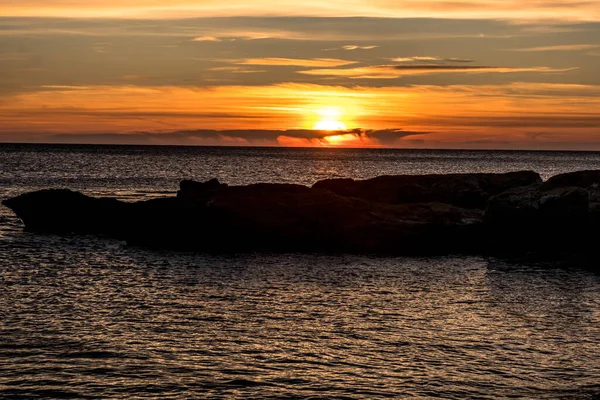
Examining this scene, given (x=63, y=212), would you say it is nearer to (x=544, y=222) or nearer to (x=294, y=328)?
(x=544, y=222)

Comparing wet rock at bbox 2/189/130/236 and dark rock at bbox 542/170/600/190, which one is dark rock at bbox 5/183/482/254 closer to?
wet rock at bbox 2/189/130/236

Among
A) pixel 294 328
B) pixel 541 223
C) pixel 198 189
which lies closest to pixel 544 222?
pixel 541 223

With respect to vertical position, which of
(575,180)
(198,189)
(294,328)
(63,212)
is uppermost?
(575,180)

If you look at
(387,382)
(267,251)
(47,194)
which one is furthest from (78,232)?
(387,382)

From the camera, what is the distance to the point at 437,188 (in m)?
62.4

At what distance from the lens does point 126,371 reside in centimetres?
2202

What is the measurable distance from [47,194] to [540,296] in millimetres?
38541

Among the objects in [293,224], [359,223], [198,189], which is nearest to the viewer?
[359,223]

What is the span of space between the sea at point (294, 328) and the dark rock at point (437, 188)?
17.6 meters

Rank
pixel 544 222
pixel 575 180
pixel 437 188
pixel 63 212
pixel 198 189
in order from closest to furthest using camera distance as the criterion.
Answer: pixel 544 222 → pixel 575 180 → pixel 63 212 → pixel 198 189 → pixel 437 188

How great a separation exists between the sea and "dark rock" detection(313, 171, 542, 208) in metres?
17.6

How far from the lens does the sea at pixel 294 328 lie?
21.1 meters

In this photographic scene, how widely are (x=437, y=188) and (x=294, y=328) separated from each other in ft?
122

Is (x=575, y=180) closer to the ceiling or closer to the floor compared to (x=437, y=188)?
closer to the ceiling
